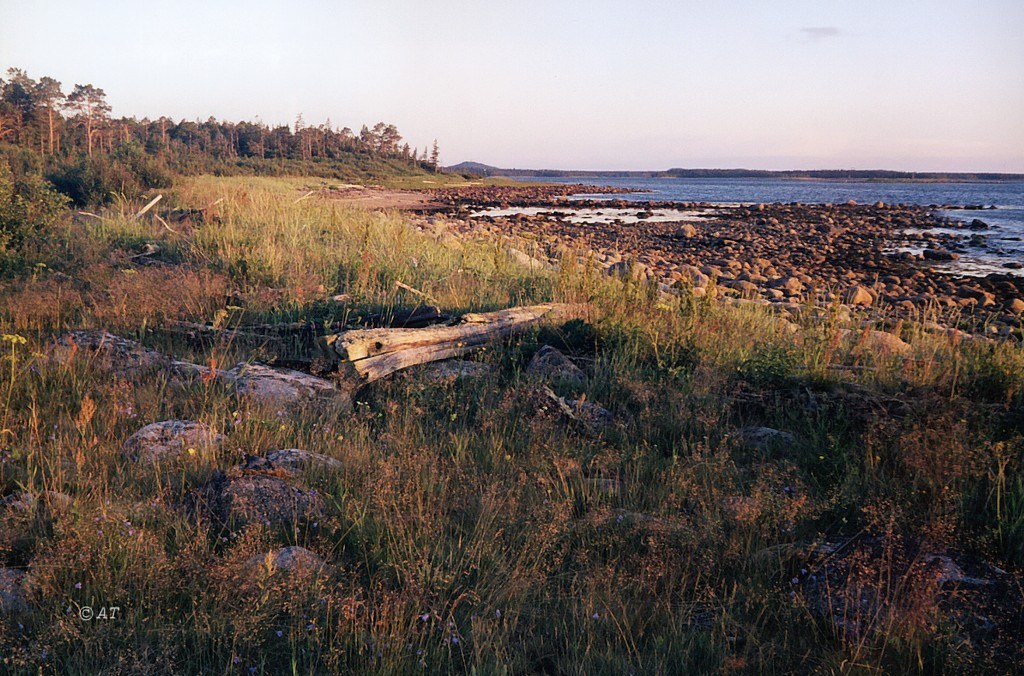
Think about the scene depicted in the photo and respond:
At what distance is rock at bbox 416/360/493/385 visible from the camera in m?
5.05

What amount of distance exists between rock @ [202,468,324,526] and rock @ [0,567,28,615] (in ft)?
2.42

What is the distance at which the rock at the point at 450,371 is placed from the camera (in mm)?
5055

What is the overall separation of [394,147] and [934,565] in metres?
106

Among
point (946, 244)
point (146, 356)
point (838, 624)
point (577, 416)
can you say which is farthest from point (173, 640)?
point (946, 244)

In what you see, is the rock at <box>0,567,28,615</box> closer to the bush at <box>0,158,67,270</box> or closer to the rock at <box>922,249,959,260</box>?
the bush at <box>0,158,67,270</box>

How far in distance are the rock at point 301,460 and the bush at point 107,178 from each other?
14771 millimetres

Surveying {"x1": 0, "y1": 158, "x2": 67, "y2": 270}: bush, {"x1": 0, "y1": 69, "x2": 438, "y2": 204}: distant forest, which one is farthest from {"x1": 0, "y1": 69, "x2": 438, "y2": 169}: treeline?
{"x1": 0, "y1": 158, "x2": 67, "y2": 270}: bush

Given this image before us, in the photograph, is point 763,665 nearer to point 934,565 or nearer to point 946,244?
point 934,565

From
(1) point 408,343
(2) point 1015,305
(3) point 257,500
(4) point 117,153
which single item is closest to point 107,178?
(4) point 117,153

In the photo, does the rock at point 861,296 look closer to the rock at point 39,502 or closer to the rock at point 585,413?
the rock at point 585,413

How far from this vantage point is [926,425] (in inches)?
158

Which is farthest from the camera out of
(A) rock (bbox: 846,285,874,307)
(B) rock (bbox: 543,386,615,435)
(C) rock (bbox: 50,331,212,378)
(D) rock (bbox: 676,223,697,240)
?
(D) rock (bbox: 676,223,697,240)

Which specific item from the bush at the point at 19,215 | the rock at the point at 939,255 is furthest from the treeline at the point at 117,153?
the rock at the point at 939,255

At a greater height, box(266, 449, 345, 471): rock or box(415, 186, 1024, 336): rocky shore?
box(415, 186, 1024, 336): rocky shore
